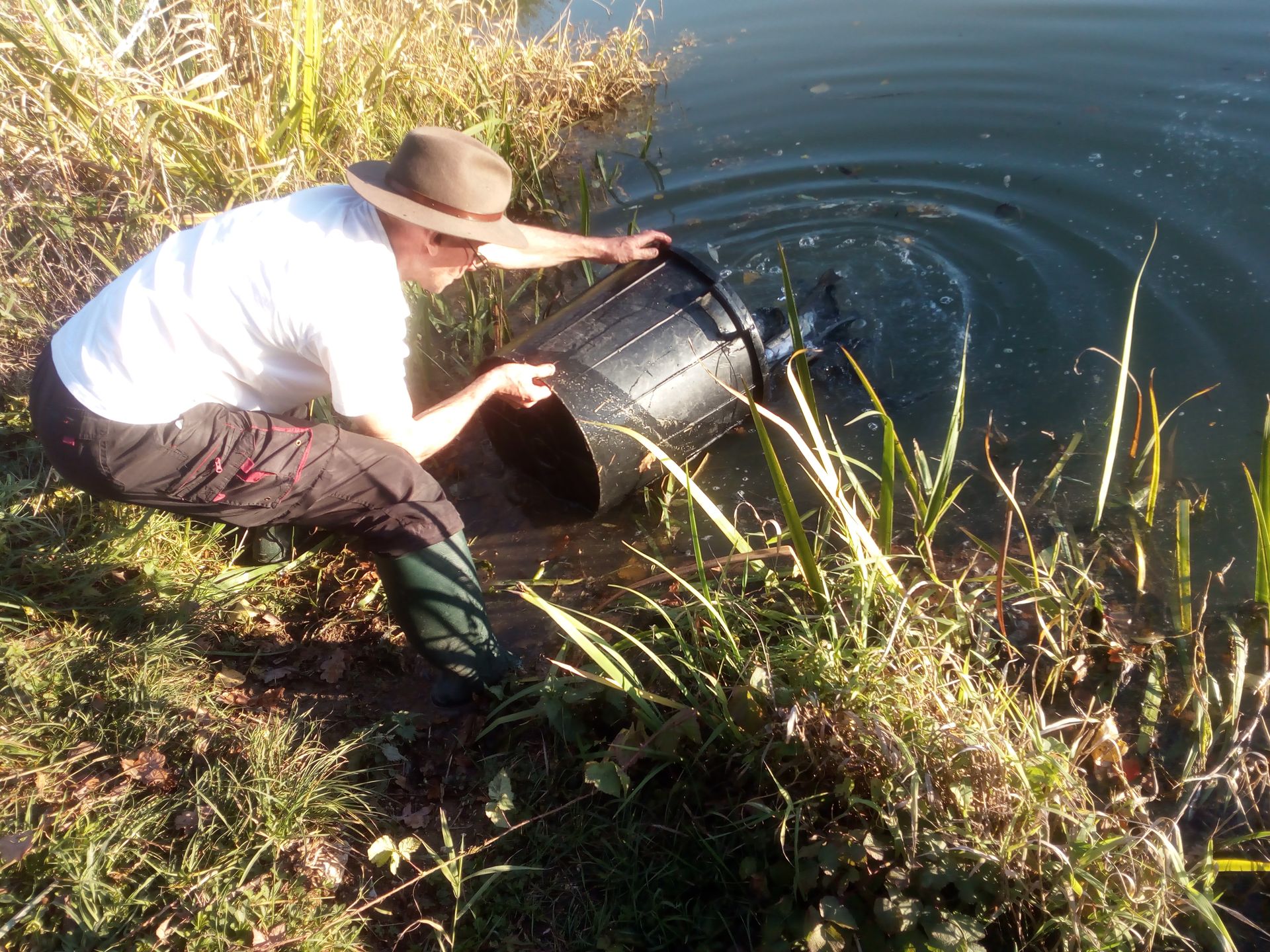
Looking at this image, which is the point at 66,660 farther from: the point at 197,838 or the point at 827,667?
the point at 827,667

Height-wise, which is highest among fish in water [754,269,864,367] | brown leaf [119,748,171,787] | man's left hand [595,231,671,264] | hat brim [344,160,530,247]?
hat brim [344,160,530,247]

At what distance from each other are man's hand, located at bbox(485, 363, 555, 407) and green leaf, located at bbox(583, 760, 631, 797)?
1263 mm

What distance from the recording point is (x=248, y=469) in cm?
243

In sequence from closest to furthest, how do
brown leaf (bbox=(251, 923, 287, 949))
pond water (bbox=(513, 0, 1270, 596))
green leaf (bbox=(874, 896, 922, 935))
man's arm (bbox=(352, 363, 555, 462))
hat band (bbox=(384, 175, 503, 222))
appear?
green leaf (bbox=(874, 896, 922, 935)) → brown leaf (bbox=(251, 923, 287, 949)) → hat band (bbox=(384, 175, 503, 222)) → man's arm (bbox=(352, 363, 555, 462)) → pond water (bbox=(513, 0, 1270, 596))

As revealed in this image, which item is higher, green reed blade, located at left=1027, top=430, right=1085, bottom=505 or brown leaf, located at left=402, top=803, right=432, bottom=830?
green reed blade, located at left=1027, top=430, right=1085, bottom=505

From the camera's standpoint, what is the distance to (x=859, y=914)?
1.84 m

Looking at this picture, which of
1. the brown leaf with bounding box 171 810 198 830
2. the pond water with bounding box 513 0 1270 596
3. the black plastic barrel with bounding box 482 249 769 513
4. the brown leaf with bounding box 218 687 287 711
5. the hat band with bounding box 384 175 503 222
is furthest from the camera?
the pond water with bounding box 513 0 1270 596

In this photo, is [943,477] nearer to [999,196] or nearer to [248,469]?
[248,469]

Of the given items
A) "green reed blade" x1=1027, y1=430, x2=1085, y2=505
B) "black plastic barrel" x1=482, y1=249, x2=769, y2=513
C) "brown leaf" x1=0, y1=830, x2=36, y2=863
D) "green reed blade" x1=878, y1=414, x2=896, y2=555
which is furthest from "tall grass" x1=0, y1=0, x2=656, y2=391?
"green reed blade" x1=1027, y1=430, x2=1085, y2=505

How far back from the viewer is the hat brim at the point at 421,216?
2.26m

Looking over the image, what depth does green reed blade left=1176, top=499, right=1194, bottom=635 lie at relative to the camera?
2404mm

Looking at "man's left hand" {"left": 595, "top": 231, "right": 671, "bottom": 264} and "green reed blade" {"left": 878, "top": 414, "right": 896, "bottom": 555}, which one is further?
"man's left hand" {"left": 595, "top": 231, "right": 671, "bottom": 264}

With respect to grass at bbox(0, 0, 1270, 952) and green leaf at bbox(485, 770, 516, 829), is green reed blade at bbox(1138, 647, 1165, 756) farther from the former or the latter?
green leaf at bbox(485, 770, 516, 829)

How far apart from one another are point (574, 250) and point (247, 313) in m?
1.41
